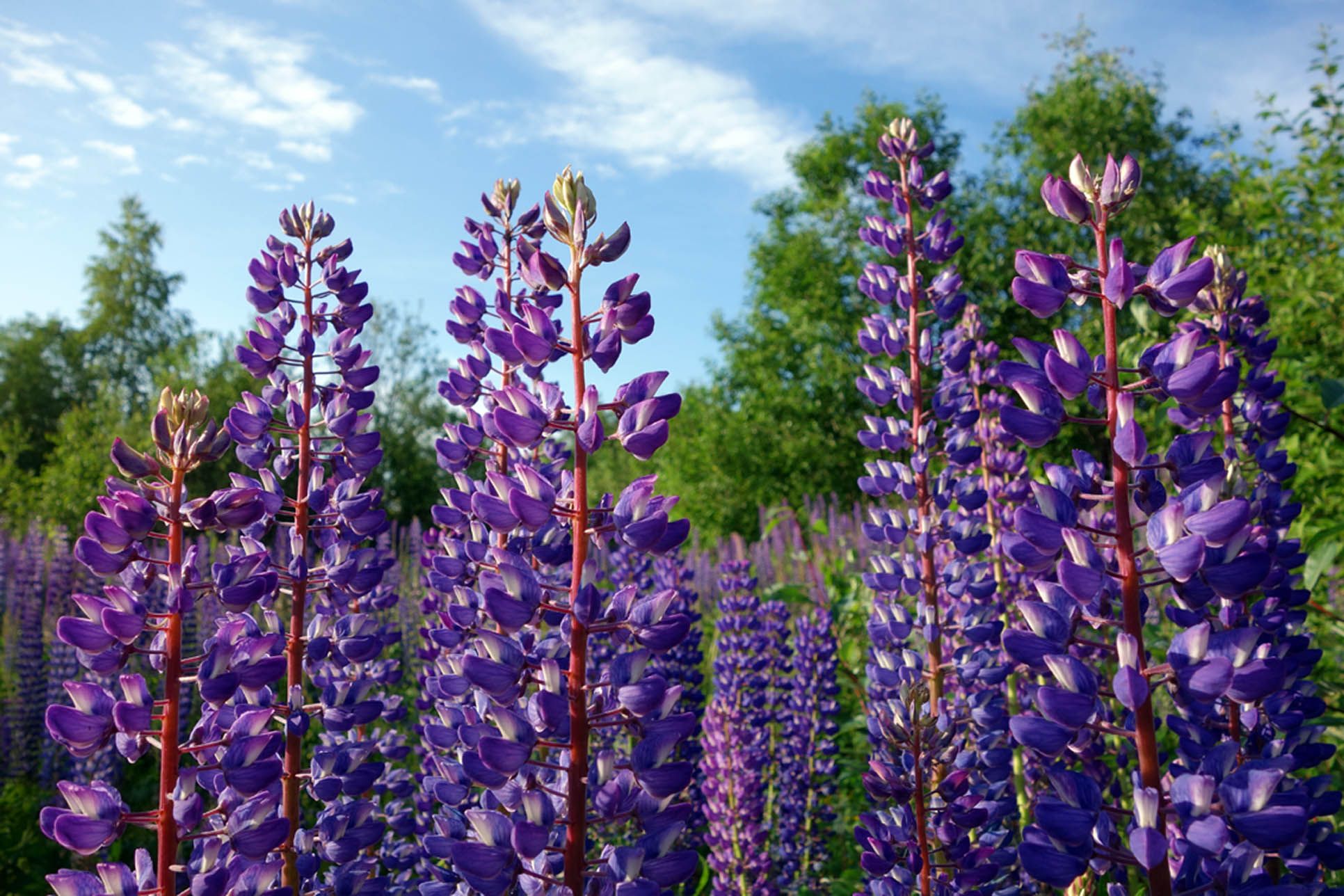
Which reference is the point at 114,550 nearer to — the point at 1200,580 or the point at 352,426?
the point at 352,426

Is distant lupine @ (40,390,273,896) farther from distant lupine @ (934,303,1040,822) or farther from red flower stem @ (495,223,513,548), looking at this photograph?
distant lupine @ (934,303,1040,822)

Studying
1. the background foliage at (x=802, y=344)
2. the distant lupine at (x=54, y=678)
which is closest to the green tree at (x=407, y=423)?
the background foliage at (x=802, y=344)

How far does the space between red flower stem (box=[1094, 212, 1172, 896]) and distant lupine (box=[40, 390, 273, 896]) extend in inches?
61.5

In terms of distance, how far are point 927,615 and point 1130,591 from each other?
1537 millimetres

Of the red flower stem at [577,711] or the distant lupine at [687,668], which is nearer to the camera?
the red flower stem at [577,711]

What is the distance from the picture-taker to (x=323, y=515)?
94.8 inches

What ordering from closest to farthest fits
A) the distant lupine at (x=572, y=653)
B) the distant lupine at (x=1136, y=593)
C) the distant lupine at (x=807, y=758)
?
the distant lupine at (x=1136, y=593) → the distant lupine at (x=572, y=653) → the distant lupine at (x=807, y=758)

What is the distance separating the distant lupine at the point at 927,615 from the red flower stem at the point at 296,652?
57.6 inches

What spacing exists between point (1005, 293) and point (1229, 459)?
78.5 ft

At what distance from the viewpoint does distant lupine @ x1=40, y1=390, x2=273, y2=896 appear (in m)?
1.61

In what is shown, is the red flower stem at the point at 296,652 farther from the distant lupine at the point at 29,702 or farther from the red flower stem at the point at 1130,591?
the distant lupine at the point at 29,702

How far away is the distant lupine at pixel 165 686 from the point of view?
5.29 feet

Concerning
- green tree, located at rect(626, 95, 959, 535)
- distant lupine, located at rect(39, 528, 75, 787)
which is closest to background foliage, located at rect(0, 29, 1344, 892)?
green tree, located at rect(626, 95, 959, 535)

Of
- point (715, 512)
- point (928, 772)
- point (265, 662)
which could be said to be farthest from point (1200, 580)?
point (715, 512)
